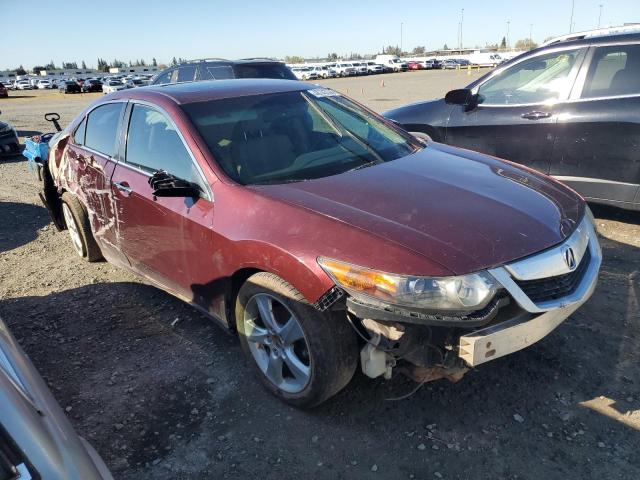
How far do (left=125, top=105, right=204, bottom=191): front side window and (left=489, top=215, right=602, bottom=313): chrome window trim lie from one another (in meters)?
1.76

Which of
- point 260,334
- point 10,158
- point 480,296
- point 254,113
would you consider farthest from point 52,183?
point 10,158

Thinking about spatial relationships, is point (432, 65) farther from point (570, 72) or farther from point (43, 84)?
point (570, 72)

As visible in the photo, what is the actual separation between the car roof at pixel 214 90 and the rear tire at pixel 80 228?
1.17 metres

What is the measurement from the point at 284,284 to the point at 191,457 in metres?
0.98

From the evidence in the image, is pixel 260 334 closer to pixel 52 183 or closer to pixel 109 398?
pixel 109 398

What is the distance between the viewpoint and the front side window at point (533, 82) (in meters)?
5.26

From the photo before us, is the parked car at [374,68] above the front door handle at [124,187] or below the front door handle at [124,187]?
below

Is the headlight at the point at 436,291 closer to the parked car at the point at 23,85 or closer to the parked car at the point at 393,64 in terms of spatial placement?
the parked car at the point at 393,64

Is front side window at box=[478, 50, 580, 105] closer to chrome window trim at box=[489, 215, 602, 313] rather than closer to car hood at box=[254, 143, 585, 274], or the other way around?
car hood at box=[254, 143, 585, 274]

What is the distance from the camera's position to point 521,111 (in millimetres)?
5418

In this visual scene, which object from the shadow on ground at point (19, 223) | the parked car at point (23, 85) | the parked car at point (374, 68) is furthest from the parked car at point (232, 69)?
the parked car at point (23, 85)

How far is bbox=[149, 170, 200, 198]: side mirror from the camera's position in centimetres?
300

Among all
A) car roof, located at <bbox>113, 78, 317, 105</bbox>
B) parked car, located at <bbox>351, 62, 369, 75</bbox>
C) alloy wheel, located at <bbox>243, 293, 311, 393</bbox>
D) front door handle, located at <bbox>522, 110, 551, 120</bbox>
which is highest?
car roof, located at <bbox>113, 78, 317, 105</bbox>

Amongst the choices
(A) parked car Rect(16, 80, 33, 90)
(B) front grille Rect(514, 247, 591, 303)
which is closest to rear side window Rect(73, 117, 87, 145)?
(B) front grille Rect(514, 247, 591, 303)
